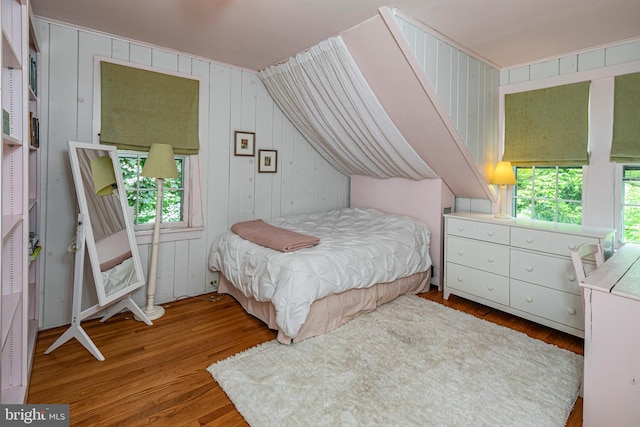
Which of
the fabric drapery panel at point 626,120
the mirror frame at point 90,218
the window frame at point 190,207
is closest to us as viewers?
the mirror frame at point 90,218

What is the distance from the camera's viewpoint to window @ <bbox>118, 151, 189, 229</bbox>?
2.95m

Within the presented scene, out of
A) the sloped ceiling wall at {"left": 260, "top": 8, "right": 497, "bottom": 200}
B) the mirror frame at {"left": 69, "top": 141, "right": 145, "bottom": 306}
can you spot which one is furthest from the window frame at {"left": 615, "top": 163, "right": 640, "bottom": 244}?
the mirror frame at {"left": 69, "top": 141, "right": 145, "bottom": 306}

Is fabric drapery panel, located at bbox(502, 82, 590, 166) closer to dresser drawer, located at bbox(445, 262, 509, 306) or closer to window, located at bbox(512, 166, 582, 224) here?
window, located at bbox(512, 166, 582, 224)

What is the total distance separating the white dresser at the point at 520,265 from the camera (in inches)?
96.7

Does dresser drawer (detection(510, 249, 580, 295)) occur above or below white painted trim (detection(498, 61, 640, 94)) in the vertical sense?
below

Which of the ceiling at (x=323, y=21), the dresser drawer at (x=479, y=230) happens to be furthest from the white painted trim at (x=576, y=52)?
the dresser drawer at (x=479, y=230)

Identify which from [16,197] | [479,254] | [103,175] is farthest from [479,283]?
[16,197]

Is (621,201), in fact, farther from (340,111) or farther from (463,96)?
(340,111)

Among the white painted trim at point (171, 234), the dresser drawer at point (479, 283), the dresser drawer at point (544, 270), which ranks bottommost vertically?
the dresser drawer at point (479, 283)

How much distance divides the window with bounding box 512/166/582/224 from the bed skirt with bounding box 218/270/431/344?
4.23ft

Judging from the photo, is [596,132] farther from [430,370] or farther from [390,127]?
[430,370]

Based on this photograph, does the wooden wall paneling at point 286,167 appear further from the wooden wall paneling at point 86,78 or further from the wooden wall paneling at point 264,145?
the wooden wall paneling at point 86,78

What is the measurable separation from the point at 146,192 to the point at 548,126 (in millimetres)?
3602

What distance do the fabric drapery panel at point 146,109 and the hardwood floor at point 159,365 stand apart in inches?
56.6
